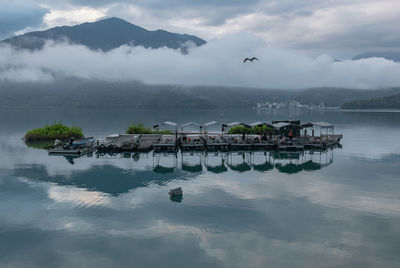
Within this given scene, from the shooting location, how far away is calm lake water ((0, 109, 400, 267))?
21.9m

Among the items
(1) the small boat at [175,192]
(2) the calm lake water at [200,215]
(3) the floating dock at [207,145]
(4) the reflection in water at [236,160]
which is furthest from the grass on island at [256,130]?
(1) the small boat at [175,192]

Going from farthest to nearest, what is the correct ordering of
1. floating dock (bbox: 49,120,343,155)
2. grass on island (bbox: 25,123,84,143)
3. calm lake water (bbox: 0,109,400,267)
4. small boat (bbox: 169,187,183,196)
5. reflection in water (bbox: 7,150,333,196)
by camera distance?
grass on island (bbox: 25,123,84,143)
floating dock (bbox: 49,120,343,155)
reflection in water (bbox: 7,150,333,196)
small boat (bbox: 169,187,183,196)
calm lake water (bbox: 0,109,400,267)

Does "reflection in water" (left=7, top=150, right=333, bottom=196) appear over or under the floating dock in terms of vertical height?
under

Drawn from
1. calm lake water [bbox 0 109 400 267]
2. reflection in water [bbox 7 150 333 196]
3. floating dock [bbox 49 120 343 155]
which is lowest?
calm lake water [bbox 0 109 400 267]

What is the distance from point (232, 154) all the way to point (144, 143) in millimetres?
17734

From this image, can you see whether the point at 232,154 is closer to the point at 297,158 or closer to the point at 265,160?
the point at 265,160

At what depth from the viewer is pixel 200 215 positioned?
28.6m

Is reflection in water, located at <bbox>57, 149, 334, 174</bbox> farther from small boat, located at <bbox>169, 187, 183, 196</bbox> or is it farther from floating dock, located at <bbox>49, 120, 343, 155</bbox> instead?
small boat, located at <bbox>169, 187, 183, 196</bbox>

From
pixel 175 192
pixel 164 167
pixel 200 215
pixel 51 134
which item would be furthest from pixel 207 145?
pixel 51 134

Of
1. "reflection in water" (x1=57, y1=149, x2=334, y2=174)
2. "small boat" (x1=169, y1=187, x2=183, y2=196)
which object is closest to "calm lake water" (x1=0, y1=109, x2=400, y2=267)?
"reflection in water" (x1=57, y1=149, x2=334, y2=174)

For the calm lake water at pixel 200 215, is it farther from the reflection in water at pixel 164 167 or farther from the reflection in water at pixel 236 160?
the reflection in water at pixel 236 160

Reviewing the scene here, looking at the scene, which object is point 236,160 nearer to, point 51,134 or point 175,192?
point 175,192

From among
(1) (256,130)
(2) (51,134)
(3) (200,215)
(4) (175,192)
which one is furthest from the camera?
(2) (51,134)

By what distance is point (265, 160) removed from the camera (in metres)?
54.2
